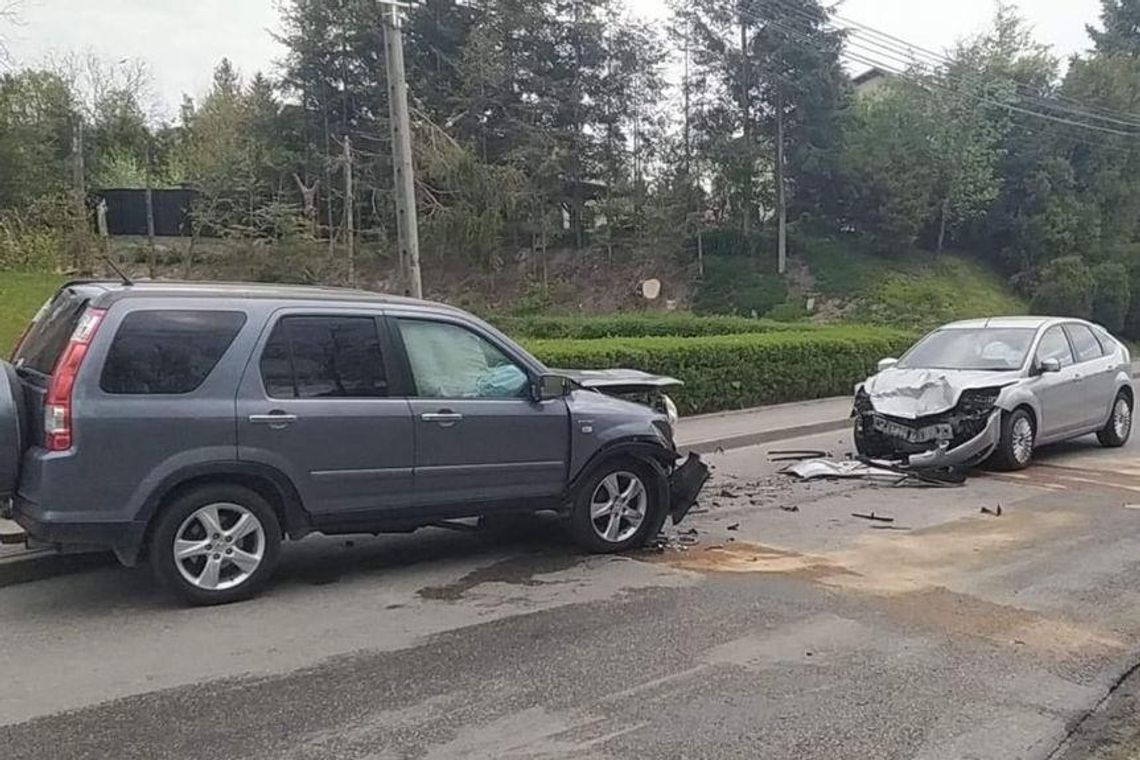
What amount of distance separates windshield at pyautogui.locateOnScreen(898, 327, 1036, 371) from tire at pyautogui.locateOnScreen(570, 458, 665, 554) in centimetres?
511

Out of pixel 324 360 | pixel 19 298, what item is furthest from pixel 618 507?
pixel 19 298

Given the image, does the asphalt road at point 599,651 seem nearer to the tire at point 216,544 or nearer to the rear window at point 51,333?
the tire at point 216,544

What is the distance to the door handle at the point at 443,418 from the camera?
19.7ft

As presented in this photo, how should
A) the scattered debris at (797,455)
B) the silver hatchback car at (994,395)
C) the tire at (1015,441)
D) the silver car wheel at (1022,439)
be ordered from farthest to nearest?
1. the scattered debris at (797,455)
2. the silver car wheel at (1022,439)
3. the tire at (1015,441)
4. the silver hatchback car at (994,395)

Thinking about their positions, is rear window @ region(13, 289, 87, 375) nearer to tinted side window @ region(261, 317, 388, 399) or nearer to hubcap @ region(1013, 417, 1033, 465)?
tinted side window @ region(261, 317, 388, 399)

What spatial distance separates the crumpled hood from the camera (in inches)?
384

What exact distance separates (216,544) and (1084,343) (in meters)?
10.2

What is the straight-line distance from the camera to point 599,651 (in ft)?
15.8

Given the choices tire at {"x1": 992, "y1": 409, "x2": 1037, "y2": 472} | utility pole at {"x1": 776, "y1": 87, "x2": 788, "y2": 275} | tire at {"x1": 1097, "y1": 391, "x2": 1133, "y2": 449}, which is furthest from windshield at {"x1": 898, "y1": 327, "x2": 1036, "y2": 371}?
utility pole at {"x1": 776, "y1": 87, "x2": 788, "y2": 275}

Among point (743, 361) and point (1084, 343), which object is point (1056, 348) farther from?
point (743, 361)

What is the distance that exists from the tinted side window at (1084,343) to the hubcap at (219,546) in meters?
9.58

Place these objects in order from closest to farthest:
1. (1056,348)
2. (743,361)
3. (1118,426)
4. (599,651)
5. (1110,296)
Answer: (599,651), (1056,348), (1118,426), (743,361), (1110,296)

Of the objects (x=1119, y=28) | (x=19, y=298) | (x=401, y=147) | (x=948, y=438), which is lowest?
(x=948, y=438)

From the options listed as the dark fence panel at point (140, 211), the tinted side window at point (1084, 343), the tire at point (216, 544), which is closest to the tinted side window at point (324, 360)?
the tire at point (216, 544)
